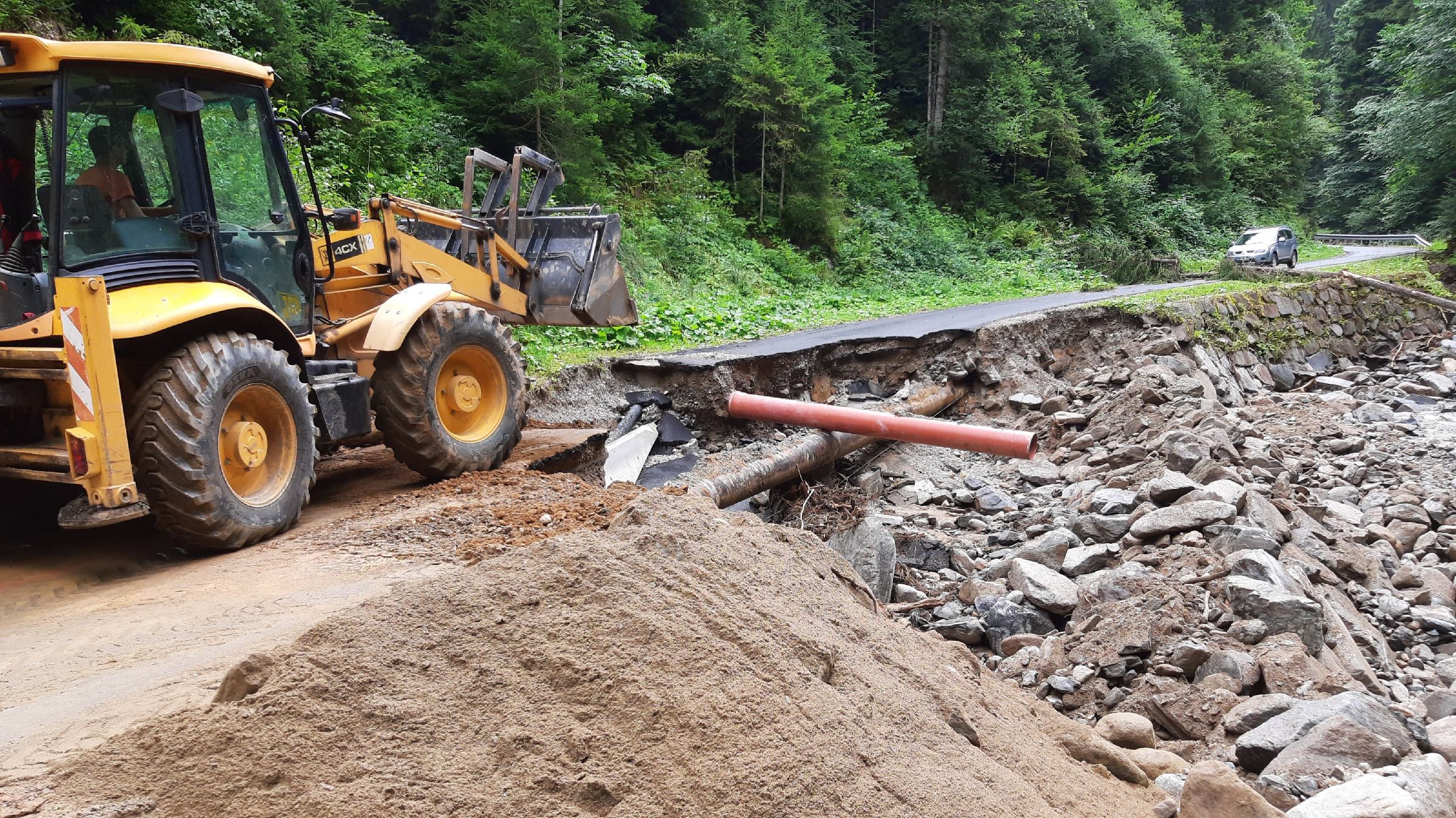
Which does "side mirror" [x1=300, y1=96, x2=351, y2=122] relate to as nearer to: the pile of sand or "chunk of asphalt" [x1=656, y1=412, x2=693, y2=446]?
the pile of sand

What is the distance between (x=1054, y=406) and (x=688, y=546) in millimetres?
8542

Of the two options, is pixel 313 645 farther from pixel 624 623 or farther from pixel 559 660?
pixel 624 623

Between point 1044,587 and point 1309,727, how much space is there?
2.29 metres

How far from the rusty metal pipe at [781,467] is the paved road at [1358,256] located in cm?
1873

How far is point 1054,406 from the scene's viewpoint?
1103cm

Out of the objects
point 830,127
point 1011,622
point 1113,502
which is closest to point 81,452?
point 1011,622

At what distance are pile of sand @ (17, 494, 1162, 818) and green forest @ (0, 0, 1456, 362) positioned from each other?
825cm

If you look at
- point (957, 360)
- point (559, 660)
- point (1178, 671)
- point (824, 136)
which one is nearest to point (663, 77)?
point (824, 136)

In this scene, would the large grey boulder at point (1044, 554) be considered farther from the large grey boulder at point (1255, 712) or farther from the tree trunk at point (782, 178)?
the tree trunk at point (782, 178)

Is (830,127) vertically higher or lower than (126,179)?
higher

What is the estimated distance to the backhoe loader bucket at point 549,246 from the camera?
7895 mm

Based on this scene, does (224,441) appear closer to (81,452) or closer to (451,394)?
(81,452)

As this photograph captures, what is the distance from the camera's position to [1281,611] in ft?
18.0

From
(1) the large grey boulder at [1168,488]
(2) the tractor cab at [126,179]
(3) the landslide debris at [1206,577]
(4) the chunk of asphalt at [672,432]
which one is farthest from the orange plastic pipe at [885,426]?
(2) the tractor cab at [126,179]
